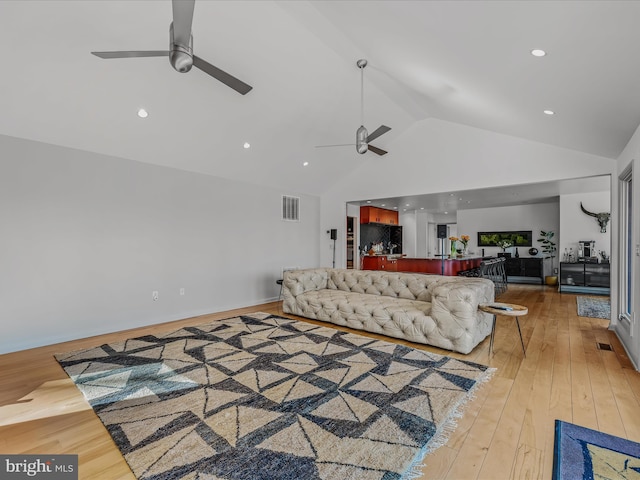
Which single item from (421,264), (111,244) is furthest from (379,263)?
(111,244)

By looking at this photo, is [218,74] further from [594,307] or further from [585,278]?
[585,278]

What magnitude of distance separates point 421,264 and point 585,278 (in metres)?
3.95

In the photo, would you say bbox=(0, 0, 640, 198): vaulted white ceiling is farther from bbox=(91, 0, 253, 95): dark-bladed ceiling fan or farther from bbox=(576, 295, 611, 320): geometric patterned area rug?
bbox=(576, 295, 611, 320): geometric patterned area rug

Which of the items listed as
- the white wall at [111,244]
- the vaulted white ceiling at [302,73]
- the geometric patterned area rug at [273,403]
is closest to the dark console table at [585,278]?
the vaulted white ceiling at [302,73]

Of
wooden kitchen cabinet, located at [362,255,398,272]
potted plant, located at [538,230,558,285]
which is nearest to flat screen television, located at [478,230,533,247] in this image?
potted plant, located at [538,230,558,285]

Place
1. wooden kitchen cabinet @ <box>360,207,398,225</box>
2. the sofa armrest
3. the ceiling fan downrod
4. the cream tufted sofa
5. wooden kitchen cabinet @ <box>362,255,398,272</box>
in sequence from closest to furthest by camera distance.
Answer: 1. the cream tufted sofa
2. the ceiling fan downrod
3. the sofa armrest
4. wooden kitchen cabinet @ <box>362,255,398,272</box>
5. wooden kitchen cabinet @ <box>360,207,398,225</box>

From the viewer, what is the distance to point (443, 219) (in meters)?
13.7

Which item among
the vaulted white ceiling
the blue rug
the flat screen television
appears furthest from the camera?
the flat screen television

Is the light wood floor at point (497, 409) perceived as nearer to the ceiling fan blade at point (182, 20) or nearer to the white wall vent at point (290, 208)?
the ceiling fan blade at point (182, 20)

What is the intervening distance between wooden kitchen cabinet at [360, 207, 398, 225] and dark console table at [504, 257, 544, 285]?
3680mm

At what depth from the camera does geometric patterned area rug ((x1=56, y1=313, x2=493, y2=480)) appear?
1.83m

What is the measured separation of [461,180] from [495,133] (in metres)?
1.01

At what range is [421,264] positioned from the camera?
7488 mm

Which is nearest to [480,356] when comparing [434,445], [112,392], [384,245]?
[434,445]
